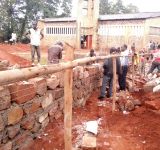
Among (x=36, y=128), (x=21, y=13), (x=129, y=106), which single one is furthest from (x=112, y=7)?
(x=36, y=128)

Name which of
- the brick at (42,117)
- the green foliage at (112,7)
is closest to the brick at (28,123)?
the brick at (42,117)

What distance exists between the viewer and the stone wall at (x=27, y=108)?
398cm

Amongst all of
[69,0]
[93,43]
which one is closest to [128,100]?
[93,43]

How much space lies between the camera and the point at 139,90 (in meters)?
10.4

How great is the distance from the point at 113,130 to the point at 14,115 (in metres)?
2.16

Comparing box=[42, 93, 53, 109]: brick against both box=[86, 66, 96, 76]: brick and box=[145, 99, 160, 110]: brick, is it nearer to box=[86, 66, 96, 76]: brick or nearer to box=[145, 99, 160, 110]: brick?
box=[145, 99, 160, 110]: brick

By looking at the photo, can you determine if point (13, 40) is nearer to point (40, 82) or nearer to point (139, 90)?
point (139, 90)

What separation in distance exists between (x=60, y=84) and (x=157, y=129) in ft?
6.37

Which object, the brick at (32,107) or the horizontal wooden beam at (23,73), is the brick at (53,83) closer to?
the brick at (32,107)

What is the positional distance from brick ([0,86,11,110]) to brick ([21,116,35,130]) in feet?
1.72

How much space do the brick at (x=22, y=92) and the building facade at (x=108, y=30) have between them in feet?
75.5

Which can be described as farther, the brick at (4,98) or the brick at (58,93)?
the brick at (58,93)

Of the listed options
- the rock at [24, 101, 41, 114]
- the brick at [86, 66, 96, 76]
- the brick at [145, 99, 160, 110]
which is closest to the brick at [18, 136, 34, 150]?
the rock at [24, 101, 41, 114]

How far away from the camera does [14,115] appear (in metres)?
4.15
